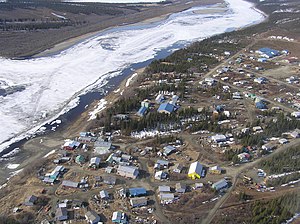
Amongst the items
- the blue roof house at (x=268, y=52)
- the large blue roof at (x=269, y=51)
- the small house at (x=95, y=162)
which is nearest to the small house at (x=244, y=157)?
the small house at (x=95, y=162)

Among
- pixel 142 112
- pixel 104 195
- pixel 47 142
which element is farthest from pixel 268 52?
pixel 104 195

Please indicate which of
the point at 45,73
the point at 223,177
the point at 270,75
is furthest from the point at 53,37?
the point at 223,177

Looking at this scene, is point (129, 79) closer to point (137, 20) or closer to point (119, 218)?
point (119, 218)

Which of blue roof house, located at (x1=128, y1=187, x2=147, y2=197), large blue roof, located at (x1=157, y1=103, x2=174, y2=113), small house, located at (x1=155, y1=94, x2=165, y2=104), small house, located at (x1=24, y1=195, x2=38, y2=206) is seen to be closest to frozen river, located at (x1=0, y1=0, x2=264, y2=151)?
small house, located at (x1=24, y1=195, x2=38, y2=206)

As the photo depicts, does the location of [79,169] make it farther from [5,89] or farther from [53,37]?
[53,37]

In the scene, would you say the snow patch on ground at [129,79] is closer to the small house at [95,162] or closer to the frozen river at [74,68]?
the frozen river at [74,68]
